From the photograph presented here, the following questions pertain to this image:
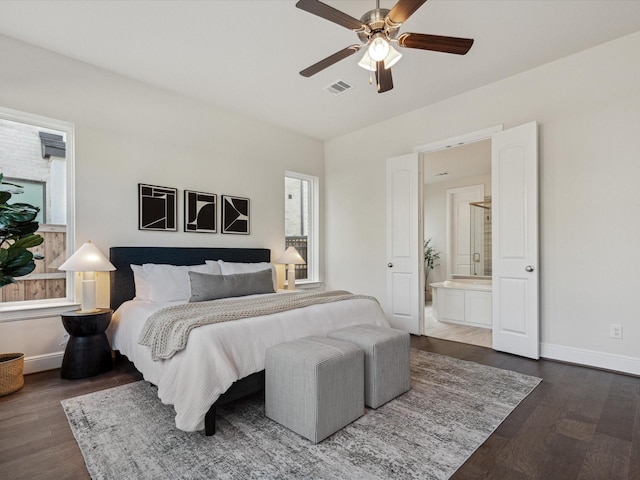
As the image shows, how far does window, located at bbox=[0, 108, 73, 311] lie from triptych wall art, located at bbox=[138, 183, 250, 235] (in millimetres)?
692

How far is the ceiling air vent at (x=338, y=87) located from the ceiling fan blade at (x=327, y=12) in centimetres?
163

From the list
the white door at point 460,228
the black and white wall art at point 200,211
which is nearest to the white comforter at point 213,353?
the black and white wall art at point 200,211

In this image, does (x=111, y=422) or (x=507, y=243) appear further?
(x=507, y=243)

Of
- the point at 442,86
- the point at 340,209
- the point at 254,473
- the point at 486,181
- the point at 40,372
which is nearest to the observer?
the point at 254,473

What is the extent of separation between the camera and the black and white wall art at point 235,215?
4.50m

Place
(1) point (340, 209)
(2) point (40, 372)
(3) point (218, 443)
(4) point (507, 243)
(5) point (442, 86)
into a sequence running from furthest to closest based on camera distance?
(1) point (340, 209) < (5) point (442, 86) < (4) point (507, 243) < (2) point (40, 372) < (3) point (218, 443)

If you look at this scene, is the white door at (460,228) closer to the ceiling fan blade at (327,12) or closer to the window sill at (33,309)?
the ceiling fan blade at (327,12)

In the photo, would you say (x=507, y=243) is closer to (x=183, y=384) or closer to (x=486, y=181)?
(x=183, y=384)

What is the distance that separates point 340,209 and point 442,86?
2.35 m

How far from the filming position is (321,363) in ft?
6.44

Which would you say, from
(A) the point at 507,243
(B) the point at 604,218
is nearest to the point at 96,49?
(A) the point at 507,243

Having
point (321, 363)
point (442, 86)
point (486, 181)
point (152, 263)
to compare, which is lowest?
point (321, 363)

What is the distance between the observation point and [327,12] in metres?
2.03

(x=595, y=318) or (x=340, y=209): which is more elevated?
(x=340, y=209)
